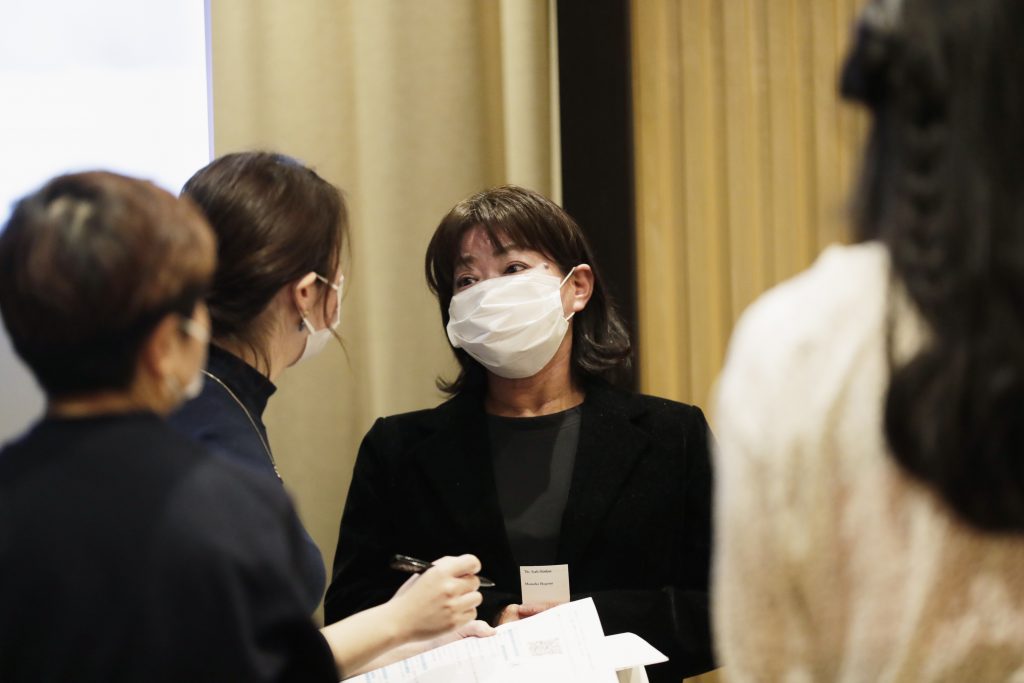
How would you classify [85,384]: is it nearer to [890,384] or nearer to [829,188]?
[890,384]

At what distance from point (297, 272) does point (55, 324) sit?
0.61 metres

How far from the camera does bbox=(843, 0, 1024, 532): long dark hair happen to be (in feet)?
2.88

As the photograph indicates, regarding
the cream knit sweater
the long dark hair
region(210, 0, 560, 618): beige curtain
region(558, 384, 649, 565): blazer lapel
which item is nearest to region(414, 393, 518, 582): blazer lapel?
region(558, 384, 649, 565): blazer lapel

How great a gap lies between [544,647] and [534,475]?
21.5 inches

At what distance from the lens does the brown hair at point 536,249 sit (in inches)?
90.4

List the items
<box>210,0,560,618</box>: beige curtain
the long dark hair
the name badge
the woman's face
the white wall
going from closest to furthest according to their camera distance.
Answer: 1. the long dark hair
2. the name badge
3. the woman's face
4. the white wall
5. <box>210,0,560,618</box>: beige curtain

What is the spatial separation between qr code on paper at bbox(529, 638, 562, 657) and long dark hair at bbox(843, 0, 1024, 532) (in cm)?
99

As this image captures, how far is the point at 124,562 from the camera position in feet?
3.31

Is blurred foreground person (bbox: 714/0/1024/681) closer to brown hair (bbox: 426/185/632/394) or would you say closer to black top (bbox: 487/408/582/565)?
black top (bbox: 487/408/582/565)

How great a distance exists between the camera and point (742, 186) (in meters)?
2.91

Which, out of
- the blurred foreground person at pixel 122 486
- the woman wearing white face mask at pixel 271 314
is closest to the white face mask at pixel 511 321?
the woman wearing white face mask at pixel 271 314

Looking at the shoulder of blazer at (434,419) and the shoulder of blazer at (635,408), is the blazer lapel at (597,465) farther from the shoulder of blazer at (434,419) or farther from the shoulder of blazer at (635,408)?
the shoulder of blazer at (434,419)

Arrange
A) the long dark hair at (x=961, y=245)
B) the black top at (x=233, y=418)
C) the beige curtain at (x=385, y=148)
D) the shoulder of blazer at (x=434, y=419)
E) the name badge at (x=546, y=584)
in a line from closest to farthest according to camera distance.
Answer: the long dark hair at (x=961, y=245) → the black top at (x=233, y=418) → the name badge at (x=546, y=584) → the shoulder of blazer at (x=434, y=419) → the beige curtain at (x=385, y=148)

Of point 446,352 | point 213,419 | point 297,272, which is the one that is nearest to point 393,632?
point 213,419
